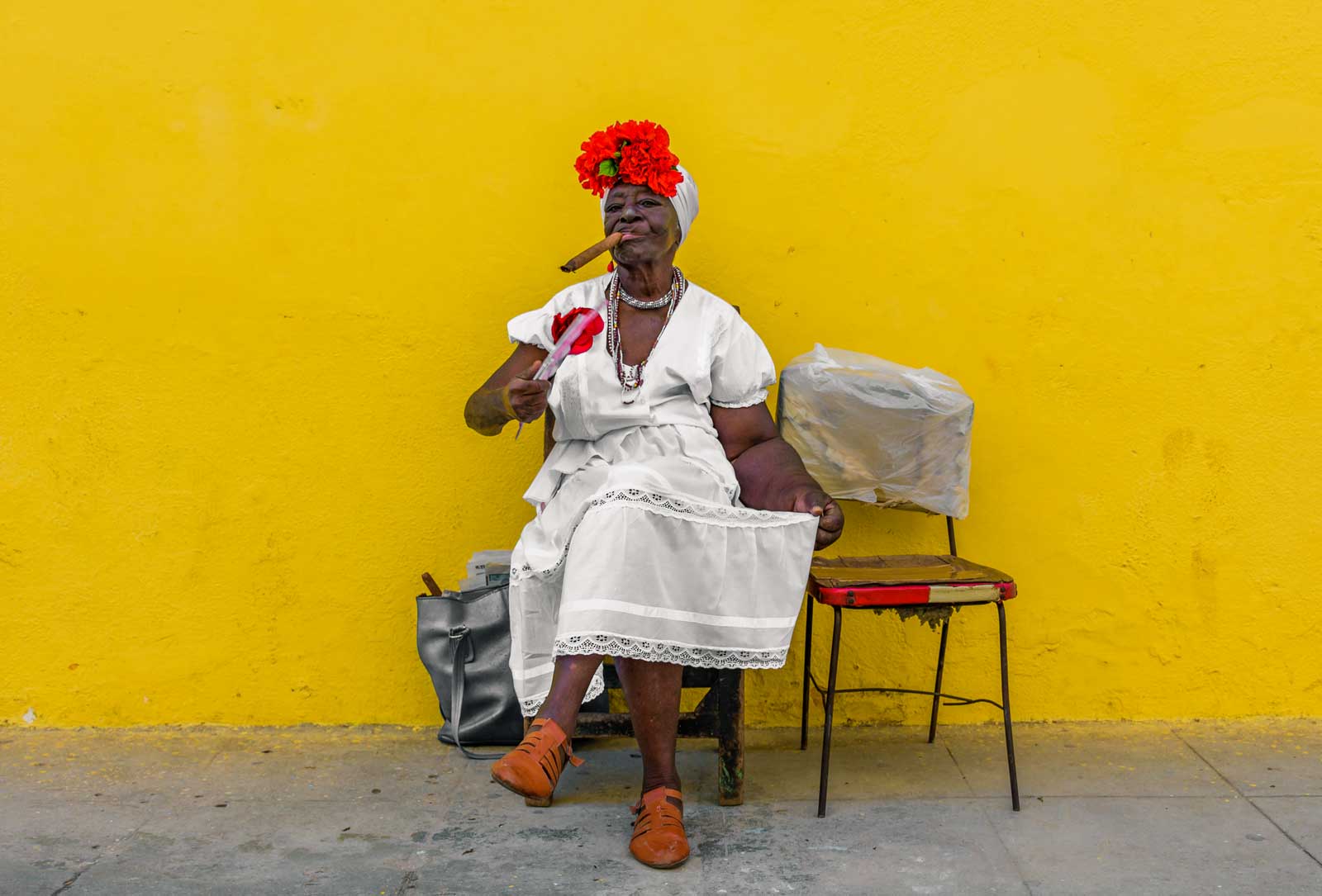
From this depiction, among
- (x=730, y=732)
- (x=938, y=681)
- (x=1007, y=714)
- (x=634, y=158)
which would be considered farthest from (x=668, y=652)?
(x=634, y=158)

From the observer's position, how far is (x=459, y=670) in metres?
3.84

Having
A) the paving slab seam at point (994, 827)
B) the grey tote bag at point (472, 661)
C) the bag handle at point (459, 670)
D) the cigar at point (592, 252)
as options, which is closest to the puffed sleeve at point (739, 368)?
the cigar at point (592, 252)

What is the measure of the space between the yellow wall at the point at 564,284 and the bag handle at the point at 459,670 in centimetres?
36

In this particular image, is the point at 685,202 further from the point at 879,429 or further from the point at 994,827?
the point at 994,827

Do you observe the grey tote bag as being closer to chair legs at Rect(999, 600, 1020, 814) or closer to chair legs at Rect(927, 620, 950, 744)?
chair legs at Rect(927, 620, 950, 744)

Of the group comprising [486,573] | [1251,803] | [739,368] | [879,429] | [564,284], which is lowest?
[1251,803]

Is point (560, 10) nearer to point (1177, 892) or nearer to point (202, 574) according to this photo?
point (202, 574)

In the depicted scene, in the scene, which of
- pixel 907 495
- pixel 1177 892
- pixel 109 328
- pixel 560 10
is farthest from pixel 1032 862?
pixel 109 328

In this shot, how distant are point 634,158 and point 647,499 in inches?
35.9

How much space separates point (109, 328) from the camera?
4.02 meters

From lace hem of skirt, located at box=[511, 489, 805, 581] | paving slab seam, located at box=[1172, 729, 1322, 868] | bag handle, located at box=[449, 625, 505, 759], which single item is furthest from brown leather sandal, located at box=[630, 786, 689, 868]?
paving slab seam, located at box=[1172, 729, 1322, 868]

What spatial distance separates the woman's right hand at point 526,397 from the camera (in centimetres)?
324

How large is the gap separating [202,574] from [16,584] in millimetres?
558

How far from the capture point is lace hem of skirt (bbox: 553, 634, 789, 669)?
10.2 ft
